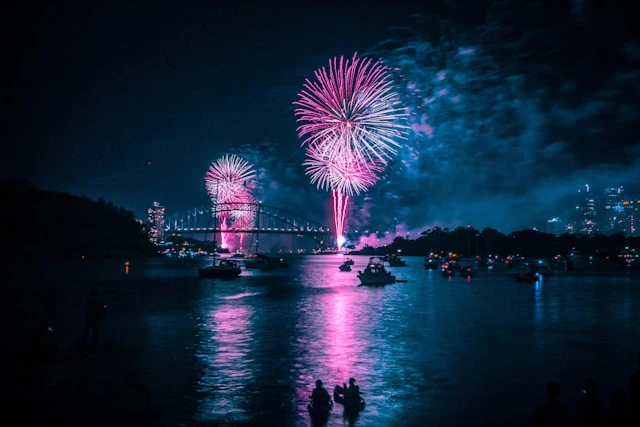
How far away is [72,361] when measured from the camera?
13.8 meters

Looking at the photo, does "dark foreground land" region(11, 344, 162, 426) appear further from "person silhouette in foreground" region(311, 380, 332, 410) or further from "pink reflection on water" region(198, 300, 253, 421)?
"person silhouette in foreground" region(311, 380, 332, 410)

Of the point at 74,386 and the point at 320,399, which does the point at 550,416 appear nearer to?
the point at 320,399

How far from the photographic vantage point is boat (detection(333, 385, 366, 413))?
43.5 feet

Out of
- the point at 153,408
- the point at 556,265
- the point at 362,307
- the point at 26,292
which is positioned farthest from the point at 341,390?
the point at 556,265

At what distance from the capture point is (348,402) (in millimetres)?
13336

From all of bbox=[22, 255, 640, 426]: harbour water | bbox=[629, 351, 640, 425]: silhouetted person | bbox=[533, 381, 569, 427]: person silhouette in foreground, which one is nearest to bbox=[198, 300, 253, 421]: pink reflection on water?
bbox=[22, 255, 640, 426]: harbour water

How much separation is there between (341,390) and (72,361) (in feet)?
23.4

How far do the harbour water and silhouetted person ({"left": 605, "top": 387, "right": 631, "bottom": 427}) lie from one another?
3.29 meters

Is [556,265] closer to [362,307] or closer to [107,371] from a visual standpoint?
[362,307]

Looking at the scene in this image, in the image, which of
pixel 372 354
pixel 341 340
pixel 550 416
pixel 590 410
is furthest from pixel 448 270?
pixel 550 416

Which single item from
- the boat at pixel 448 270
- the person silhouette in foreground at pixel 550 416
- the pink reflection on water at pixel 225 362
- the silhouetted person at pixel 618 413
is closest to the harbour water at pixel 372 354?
the pink reflection on water at pixel 225 362

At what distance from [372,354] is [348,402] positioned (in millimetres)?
7863

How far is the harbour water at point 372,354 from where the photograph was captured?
13.8 meters

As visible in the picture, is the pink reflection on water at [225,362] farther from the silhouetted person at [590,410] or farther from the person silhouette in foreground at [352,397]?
the silhouetted person at [590,410]
